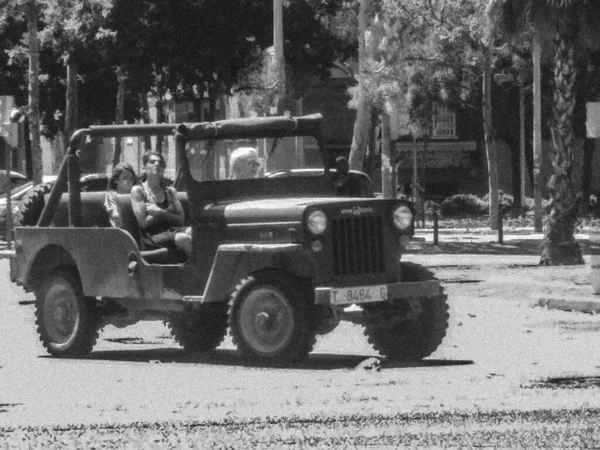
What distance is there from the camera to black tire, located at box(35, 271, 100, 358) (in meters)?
16.3

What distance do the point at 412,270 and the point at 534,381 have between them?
233 cm

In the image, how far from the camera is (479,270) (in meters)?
31.0

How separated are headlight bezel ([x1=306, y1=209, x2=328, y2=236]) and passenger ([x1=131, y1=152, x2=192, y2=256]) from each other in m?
1.52

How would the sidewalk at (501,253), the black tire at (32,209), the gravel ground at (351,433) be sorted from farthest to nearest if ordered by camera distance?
the sidewalk at (501,253)
the black tire at (32,209)
the gravel ground at (351,433)

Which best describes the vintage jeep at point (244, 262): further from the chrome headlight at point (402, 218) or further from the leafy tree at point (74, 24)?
the leafy tree at point (74, 24)

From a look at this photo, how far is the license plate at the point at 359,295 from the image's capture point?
14516 millimetres

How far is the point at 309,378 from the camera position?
1383 centimetres

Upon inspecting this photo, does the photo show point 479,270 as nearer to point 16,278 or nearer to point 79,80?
point 16,278

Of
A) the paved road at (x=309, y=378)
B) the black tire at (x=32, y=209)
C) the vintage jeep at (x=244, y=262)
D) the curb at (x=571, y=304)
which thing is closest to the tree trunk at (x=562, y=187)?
the curb at (x=571, y=304)

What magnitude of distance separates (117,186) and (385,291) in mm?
2933

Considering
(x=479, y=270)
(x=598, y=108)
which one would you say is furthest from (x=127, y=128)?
(x=479, y=270)

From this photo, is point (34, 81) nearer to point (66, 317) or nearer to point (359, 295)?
point (66, 317)

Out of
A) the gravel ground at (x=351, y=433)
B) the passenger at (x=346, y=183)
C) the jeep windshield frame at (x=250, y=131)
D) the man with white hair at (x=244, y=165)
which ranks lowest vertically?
the gravel ground at (x=351, y=433)

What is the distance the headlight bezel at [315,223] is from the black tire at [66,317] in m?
2.56
